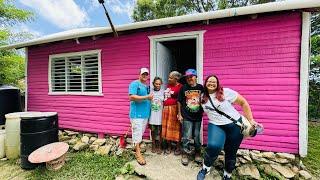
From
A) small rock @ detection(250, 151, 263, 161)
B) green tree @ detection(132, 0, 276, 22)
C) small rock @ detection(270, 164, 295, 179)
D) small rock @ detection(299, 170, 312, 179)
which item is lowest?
small rock @ detection(299, 170, 312, 179)

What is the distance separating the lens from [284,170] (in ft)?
13.8

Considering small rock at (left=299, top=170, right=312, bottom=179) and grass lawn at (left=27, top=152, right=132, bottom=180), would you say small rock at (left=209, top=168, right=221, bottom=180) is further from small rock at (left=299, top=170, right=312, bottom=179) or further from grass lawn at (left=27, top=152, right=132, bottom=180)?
grass lawn at (left=27, top=152, right=132, bottom=180)

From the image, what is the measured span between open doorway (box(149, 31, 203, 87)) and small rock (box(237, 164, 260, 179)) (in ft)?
6.05

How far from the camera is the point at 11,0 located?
11.9 m

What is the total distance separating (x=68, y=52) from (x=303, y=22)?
5.68 metres

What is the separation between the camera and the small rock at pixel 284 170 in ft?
13.5

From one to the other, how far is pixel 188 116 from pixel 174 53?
2.72 metres

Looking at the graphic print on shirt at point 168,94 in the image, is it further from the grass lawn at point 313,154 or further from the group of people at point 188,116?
the grass lawn at point 313,154

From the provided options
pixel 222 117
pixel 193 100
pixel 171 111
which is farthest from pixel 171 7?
pixel 222 117

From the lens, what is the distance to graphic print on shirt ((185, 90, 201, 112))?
419 centimetres

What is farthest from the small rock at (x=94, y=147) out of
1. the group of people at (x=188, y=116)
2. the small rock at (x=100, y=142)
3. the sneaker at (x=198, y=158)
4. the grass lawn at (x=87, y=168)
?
the sneaker at (x=198, y=158)

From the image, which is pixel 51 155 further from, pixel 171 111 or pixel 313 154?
pixel 313 154

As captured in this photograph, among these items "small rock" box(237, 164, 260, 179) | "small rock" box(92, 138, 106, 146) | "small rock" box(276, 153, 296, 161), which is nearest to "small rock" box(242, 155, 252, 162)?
"small rock" box(237, 164, 260, 179)

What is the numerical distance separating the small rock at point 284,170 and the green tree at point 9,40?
11746 mm
